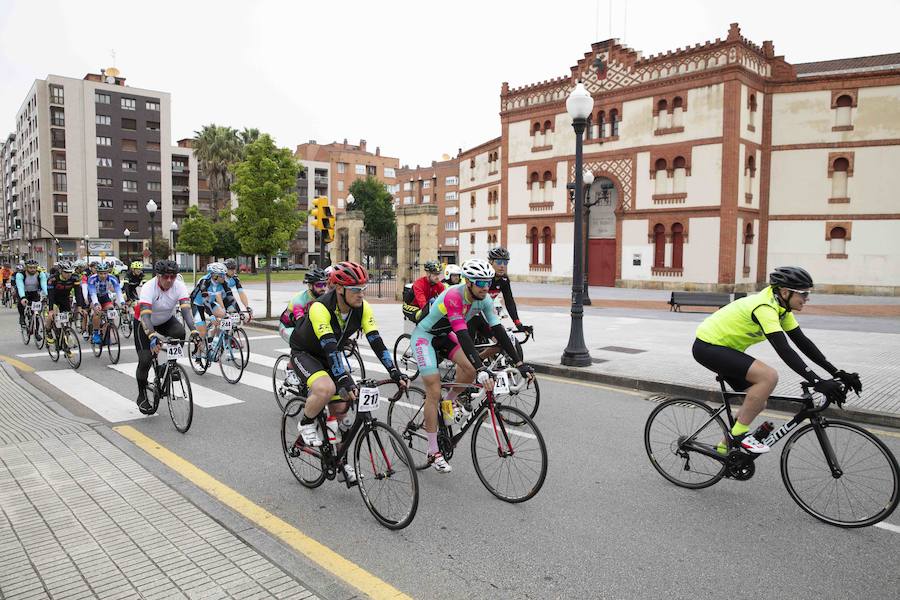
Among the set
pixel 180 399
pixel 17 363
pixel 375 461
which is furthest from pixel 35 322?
pixel 375 461

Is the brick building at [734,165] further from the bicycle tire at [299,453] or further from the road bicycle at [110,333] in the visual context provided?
the bicycle tire at [299,453]

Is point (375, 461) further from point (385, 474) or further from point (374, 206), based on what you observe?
point (374, 206)

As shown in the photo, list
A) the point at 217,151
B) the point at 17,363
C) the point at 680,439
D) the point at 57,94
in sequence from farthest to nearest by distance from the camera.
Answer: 1. the point at 57,94
2. the point at 217,151
3. the point at 17,363
4. the point at 680,439

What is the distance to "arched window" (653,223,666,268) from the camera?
34.9 metres

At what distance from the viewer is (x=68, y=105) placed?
227 feet

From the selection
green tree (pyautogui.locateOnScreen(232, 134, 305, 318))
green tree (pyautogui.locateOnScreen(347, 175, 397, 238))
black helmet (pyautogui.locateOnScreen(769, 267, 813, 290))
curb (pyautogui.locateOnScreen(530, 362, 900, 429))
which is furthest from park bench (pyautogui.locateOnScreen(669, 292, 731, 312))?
green tree (pyautogui.locateOnScreen(347, 175, 397, 238))

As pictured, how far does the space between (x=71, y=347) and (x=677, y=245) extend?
30.6 meters

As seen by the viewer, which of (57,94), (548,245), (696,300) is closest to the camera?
(696,300)

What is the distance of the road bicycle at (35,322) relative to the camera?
13312 mm

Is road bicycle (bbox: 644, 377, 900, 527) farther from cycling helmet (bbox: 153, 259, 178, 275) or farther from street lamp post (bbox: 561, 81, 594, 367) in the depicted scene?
cycling helmet (bbox: 153, 259, 178, 275)

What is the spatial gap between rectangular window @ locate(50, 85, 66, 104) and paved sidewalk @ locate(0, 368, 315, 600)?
77782 mm

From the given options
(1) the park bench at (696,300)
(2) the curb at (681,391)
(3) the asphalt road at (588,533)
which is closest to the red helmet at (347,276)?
(3) the asphalt road at (588,533)

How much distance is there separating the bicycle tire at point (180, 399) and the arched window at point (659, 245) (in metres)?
31.9

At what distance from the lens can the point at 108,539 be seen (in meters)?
3.99
